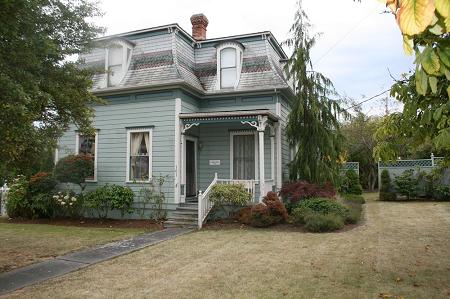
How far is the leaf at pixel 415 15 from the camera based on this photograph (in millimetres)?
936

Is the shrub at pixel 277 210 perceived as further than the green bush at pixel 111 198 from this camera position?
No

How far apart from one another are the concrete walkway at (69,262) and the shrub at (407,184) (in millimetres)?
13922

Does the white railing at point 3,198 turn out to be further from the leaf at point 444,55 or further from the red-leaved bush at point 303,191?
the leaf at point 444,55

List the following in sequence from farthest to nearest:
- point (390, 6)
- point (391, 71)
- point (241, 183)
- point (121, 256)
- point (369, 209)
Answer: point (369, 209), point (241, 183), point (121, 256), point (391, 71), point (390, 6)

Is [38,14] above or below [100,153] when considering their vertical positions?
above

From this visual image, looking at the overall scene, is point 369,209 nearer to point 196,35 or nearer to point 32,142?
point 196,35

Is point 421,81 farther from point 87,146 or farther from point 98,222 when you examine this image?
point 87,146

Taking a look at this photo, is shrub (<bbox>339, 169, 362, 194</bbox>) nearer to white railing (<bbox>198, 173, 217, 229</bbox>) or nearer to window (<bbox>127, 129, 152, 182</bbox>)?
white railing (<bbox>198, 173, 217, 229</bbox>)

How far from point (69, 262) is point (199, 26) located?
12413 millimetres

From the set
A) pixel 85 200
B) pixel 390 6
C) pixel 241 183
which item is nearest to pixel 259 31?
pixel 241 183

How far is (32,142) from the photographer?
6496mm

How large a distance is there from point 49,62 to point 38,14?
0.87 m

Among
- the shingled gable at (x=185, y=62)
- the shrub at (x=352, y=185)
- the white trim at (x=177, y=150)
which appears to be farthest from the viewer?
the shrub at (x=352, y=185)

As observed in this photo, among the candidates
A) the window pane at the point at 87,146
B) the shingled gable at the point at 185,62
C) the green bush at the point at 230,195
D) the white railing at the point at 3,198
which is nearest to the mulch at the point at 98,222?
the white railing at the point at 3,198
